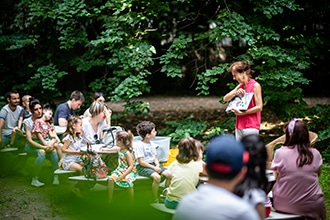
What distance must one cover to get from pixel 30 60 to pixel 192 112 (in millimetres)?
4657

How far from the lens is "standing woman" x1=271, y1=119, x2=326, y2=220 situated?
489cm

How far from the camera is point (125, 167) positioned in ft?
20.9

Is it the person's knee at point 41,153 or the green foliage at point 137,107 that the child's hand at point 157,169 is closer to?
the person's knee at point 41,153

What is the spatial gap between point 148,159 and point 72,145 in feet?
3.53

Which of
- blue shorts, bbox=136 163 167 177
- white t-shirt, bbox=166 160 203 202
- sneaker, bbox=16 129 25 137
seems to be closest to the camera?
white t-shirt, bbox=166 160 203 202

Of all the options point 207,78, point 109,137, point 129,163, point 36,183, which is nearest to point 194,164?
point 129,163

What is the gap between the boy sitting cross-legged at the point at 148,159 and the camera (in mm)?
6352

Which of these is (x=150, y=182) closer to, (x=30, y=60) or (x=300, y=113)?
(x=300, y=113)

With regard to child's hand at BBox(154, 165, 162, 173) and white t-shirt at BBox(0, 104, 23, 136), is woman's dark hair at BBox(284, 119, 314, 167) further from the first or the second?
white t-shirt at BBox(0, 104, 23, 136)

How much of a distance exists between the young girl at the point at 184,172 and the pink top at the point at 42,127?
2690 mm

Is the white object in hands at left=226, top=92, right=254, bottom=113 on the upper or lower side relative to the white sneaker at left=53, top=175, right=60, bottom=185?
upper

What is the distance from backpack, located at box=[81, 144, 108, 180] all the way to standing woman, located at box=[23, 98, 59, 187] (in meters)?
1.14

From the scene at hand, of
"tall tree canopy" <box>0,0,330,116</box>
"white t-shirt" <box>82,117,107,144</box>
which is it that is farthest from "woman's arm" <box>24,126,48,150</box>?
"tall tree canopy" <box>0,0,330,116</box>

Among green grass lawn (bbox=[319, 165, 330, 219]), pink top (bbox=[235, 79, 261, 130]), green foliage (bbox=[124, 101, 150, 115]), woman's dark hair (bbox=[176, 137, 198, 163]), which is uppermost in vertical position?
pink top (bbox=[235, 79, 261, 130])
